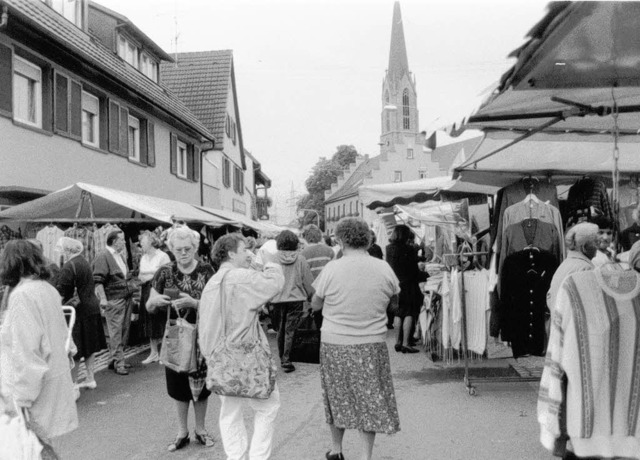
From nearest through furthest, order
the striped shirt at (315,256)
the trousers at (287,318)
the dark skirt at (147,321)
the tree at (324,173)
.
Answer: the trousers at (287,318), the dark skirt at (147,321), the striped shirt at (315,256), the tree at (324,173)

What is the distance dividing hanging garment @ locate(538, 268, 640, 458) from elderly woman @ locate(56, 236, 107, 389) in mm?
5434

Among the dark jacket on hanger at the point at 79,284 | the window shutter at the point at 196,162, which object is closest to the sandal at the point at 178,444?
the dark jacket on hanger at the point at 79,284

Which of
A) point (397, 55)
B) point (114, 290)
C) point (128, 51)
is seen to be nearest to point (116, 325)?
point (114, 290)

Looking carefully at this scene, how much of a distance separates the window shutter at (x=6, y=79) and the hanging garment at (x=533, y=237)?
28.4 feet

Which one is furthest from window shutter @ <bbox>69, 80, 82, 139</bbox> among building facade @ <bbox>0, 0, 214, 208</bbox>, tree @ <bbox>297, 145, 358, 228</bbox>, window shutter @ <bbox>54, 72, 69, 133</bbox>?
tree @ <bbox>297, 145, 358, 228</bbox>

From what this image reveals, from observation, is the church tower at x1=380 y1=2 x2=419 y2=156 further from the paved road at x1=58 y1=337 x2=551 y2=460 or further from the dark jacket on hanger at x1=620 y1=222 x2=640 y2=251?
the dark jacket on hanger at x1=620 y1=222 x2=640 y2=251

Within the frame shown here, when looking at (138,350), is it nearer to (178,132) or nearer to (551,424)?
(551,424)

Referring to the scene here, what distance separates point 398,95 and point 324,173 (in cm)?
1613

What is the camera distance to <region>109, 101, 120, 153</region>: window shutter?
16.2 meters

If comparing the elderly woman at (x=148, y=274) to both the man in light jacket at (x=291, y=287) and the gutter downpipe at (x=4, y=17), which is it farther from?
the gutter downpipe at (x=4, y=17)

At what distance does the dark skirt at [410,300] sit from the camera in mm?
9633

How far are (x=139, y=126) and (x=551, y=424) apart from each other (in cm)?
1722

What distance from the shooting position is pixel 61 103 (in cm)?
1352

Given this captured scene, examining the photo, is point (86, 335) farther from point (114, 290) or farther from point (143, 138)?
point (143, 138)
